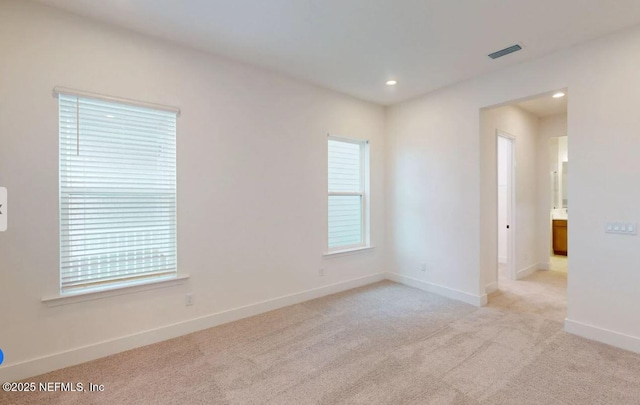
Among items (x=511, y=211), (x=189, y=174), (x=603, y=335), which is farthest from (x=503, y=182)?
(x=189, y=174)

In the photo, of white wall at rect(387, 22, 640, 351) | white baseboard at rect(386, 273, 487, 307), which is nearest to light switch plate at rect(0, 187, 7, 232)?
white wall at rect(387, 22, 640, 351)

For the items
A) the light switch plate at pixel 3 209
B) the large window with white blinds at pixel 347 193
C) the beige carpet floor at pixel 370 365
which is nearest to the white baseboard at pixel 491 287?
the beige carpet floor at pixel 370 365

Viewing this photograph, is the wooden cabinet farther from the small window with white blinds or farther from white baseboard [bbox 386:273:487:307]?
the small window with white blinds

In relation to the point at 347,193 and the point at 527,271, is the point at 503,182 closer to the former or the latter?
the point at 527,271

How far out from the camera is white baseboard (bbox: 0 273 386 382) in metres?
2.25

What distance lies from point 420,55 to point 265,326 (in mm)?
3236

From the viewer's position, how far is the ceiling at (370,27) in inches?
92.0

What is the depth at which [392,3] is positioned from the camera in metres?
2.30

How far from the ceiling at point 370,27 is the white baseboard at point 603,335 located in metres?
2.69

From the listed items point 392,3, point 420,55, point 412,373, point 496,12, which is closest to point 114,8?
point 392,3

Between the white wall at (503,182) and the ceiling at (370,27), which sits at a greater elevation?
the ceiling at (370,27)

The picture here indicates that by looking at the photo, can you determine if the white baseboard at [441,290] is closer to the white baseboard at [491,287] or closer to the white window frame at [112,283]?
the white baseboard at [491,287]

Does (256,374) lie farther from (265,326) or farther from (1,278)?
(1,278)

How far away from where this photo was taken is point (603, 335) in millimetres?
2742
